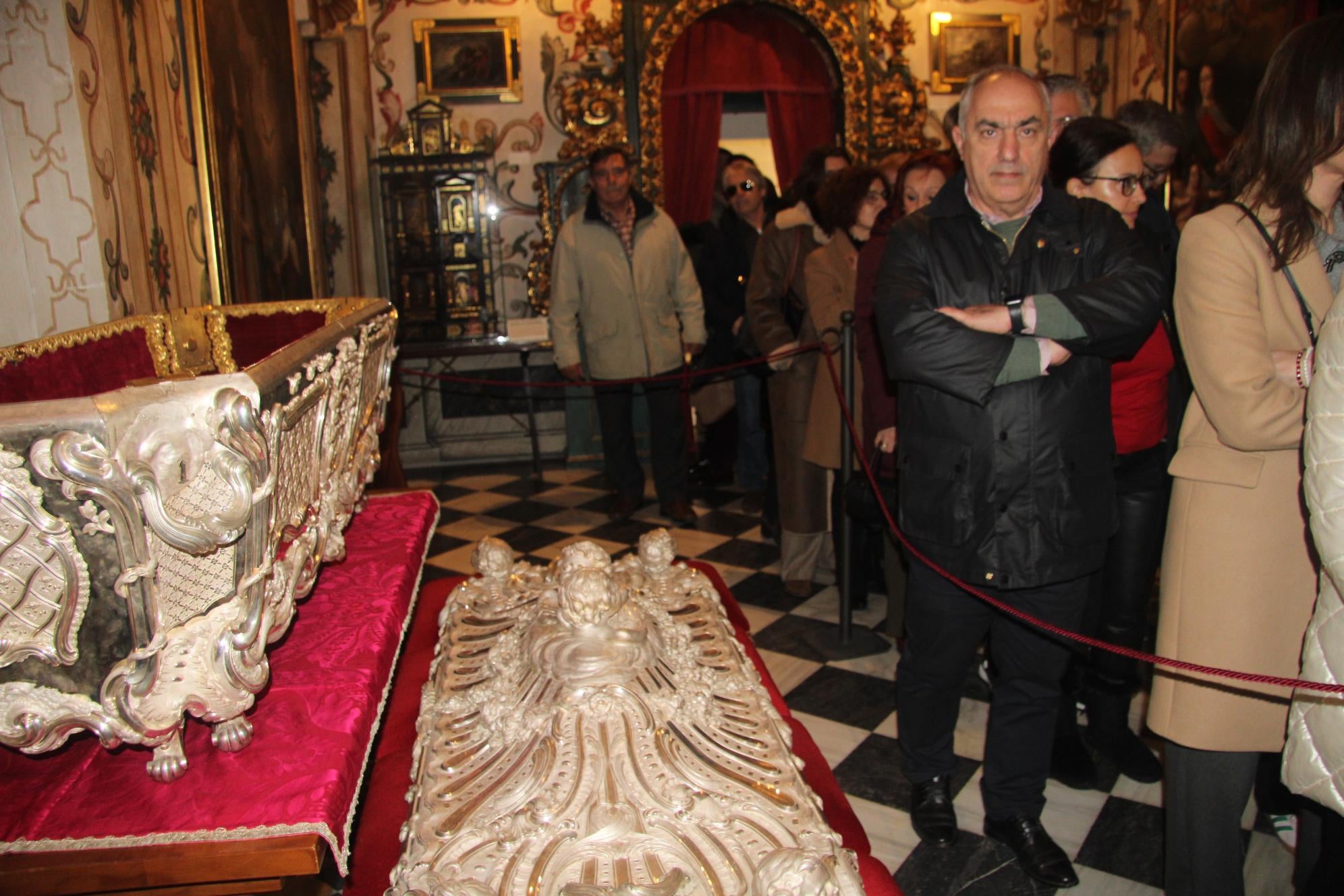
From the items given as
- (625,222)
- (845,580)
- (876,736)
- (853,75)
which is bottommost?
(876,736)

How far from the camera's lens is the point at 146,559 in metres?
1.30

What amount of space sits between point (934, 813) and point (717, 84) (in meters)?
6.79

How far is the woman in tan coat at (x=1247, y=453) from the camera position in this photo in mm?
1824

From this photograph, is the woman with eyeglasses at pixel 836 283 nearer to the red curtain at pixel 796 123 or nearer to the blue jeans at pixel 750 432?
the blue jeans at pixel 750 432

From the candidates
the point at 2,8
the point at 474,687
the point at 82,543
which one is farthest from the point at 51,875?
the point at 2,8

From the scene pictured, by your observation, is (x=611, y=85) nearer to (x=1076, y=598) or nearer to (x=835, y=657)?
(x=835, y=657)

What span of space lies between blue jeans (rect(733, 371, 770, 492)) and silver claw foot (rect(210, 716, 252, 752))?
479 centimetres

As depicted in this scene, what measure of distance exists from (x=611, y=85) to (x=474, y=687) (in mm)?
6480

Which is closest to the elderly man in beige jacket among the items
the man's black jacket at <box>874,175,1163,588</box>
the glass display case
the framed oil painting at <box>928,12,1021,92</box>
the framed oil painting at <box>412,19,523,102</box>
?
the glass display case

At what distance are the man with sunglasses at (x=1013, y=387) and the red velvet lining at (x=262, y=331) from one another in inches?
77.5

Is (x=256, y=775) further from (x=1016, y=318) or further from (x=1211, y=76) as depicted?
(x=1211, y=76)

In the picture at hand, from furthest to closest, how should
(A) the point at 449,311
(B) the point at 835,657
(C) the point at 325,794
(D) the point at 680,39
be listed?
(D) the point at 680,39, (A) the point at 449,311, (B) the point at 835,657, (C) the point at 325,794

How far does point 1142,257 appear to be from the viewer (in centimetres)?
221

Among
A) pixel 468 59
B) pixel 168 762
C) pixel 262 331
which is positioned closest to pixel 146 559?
pixel 168 762
